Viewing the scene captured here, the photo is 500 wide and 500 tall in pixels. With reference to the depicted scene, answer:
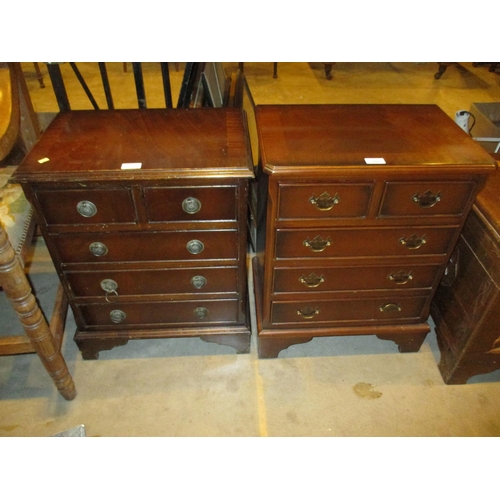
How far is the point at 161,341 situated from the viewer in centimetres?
201

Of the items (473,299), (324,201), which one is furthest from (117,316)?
(473,299)

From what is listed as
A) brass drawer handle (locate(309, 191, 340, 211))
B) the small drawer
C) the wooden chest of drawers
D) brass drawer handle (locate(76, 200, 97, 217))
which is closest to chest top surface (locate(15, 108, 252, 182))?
the wooden chest of drawers

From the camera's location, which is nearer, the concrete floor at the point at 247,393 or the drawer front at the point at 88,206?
the drawer front at the point at 88,206

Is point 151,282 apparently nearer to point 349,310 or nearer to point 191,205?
point 191,205

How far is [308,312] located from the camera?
5.80 ft

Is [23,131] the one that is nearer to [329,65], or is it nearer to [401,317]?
[401,317]

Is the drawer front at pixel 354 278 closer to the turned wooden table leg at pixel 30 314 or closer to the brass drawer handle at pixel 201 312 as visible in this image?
the brass drawer handle at pixel 201 312

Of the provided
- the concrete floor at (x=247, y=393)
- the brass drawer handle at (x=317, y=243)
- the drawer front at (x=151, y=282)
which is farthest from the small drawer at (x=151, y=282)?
the concrete floor at (x=247, y=393)

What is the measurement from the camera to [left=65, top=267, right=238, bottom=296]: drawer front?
62.7 inches

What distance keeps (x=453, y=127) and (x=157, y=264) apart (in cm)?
130

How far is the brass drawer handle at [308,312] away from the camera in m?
1.76

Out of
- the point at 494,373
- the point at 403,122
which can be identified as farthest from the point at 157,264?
the point at 494,373

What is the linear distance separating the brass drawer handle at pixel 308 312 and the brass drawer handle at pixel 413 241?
486 millimetres

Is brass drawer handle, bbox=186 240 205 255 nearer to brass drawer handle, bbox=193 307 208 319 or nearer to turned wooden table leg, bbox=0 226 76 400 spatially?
brass drawer handle, bbox=193 307 208 319
